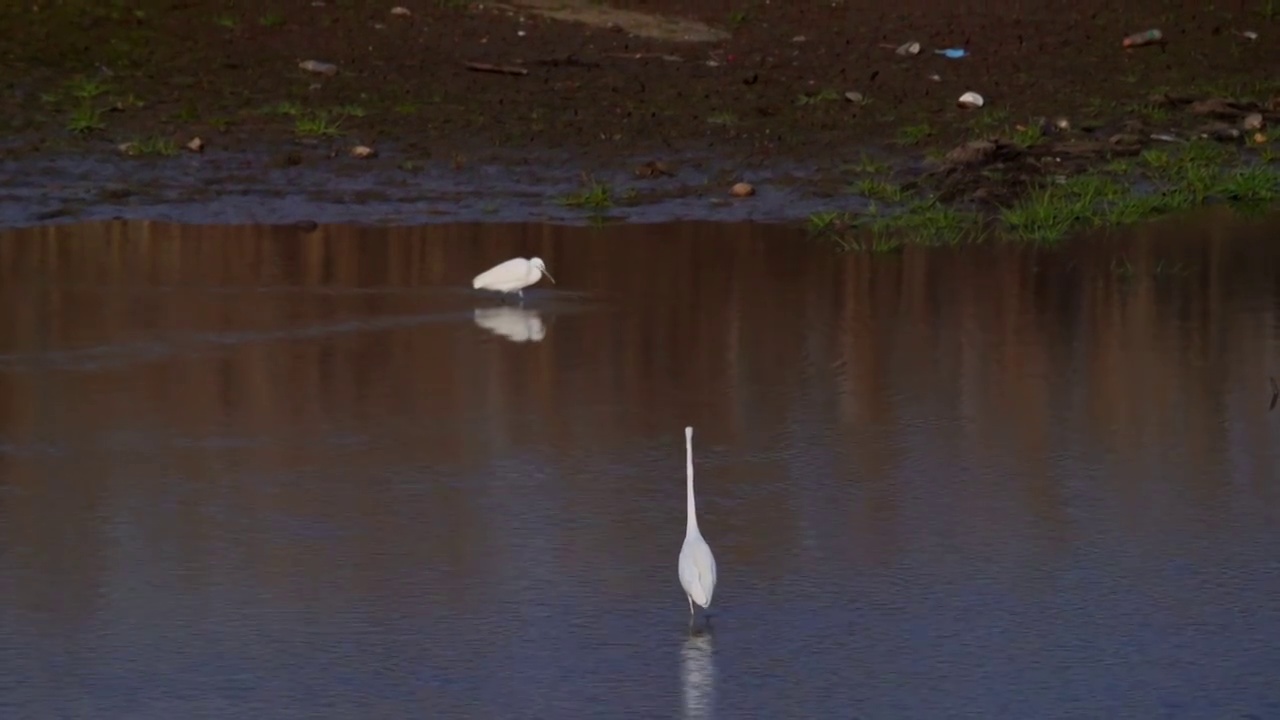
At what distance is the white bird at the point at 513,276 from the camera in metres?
10.0

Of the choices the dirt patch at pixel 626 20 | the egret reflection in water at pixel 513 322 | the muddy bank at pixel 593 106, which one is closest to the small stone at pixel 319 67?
the muddy bank at pixel 593 106

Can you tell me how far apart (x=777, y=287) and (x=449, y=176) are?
4.13 meters

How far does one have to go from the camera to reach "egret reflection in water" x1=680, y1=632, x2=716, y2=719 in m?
5.07

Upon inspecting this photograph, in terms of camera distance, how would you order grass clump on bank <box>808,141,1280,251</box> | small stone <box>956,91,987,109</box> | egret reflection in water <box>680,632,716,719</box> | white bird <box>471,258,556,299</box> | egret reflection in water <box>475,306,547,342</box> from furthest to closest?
small stone <box>956,91,987,109</box> → grass clump on bank <box>808,141,1280,251</box> → white bird <box>471,258,556,299</box> → egret reflection in water <box>475,306,547,342</box> → egret reflection in water <box>680,632,716,719</box>

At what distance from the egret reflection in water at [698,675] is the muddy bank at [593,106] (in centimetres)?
735

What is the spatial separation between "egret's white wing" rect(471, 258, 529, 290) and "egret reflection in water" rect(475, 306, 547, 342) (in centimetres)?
14

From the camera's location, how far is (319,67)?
16984 mm

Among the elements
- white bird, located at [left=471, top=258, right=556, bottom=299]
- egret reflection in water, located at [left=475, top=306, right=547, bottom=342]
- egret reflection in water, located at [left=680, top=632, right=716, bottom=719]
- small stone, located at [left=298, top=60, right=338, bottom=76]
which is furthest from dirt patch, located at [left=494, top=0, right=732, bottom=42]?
egret reflection in water, located at [left=680, top=632, right=716, bottom=719]

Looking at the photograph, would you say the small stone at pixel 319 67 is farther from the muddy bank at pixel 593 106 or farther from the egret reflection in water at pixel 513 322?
the egret reflection in water at pixel 513 322

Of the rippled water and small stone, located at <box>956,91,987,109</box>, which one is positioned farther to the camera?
small stone, located at <box>956,91,987,109</box>

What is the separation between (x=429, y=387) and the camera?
8.41m

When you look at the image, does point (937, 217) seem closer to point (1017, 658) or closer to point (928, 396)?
point (928, 396)

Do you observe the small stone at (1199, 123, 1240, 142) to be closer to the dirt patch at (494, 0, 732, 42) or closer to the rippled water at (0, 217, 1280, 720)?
the rippled water at (0, 217, 1280, 720)

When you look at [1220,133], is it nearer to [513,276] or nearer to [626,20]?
[626,20]
